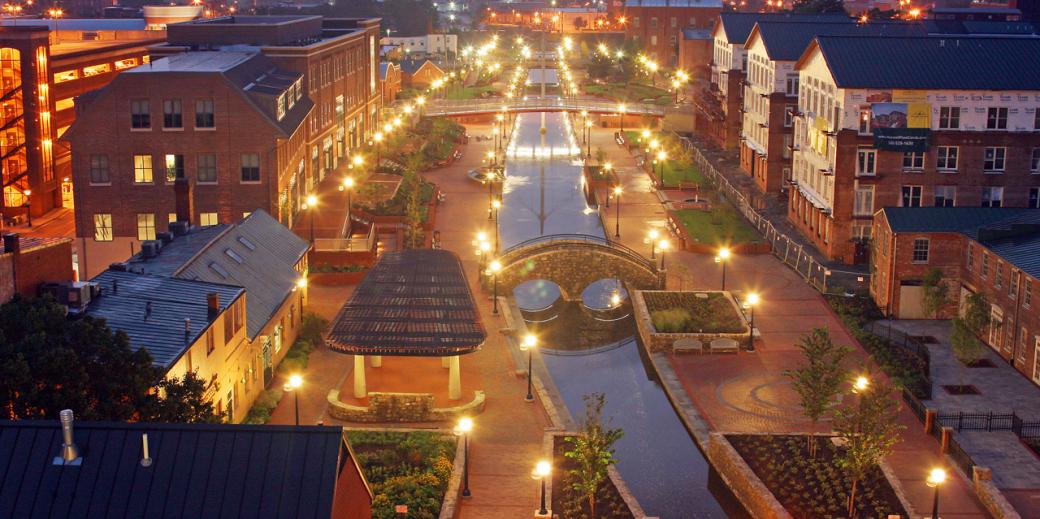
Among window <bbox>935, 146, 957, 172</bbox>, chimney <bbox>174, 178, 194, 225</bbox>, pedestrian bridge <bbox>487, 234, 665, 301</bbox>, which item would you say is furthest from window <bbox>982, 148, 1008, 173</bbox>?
chimney <bbox>174, 178, 194, 225</bbox>

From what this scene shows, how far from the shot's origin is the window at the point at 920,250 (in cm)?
5891

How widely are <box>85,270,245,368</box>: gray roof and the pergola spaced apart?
15.2 feet

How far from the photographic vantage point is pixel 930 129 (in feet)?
221

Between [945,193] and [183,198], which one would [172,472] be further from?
[945,193]

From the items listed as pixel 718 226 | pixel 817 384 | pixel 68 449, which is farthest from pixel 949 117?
pixel 68 449

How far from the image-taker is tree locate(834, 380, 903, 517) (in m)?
38.2

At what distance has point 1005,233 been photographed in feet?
182

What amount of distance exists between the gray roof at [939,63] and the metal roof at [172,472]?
4948 centimetres

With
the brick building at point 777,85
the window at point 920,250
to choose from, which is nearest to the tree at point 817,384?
the window at point 920,250

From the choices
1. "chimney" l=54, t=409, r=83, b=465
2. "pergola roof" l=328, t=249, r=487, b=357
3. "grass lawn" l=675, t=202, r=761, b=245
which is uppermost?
"chimney" l=54, t=409, r=83, b=465

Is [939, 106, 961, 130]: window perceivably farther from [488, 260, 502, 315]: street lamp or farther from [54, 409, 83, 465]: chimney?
[54, 409, 83, 465]: chimney

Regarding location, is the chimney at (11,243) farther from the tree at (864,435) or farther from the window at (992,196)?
the window at (992,196)

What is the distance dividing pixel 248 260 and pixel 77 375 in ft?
70.6

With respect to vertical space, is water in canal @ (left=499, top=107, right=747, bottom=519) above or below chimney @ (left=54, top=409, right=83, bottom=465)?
below
